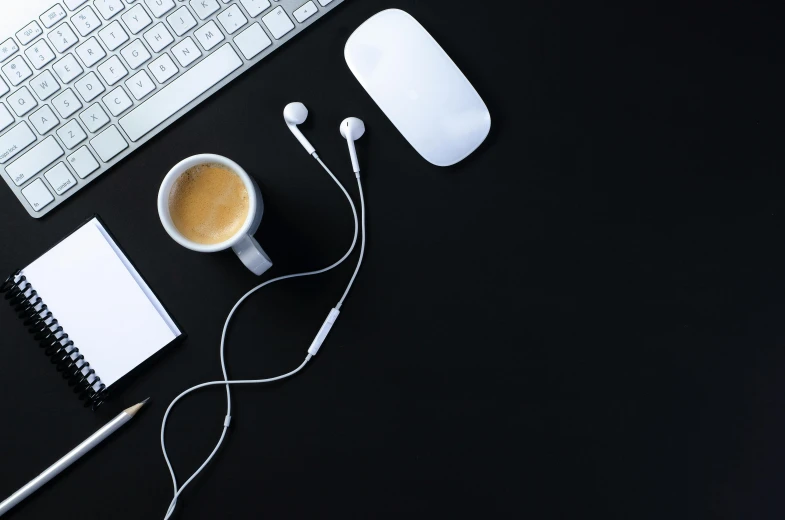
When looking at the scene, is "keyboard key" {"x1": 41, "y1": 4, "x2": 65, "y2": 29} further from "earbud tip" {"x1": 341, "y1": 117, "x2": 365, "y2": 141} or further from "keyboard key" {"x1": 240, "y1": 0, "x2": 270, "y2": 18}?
"earbud tip" {"x1": 341, "y1": 117, "x2": 365, "y2": 141}

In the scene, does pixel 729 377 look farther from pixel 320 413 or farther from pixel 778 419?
pixel 320 413

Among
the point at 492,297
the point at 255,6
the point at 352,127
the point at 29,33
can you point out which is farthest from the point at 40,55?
the point at 492,297

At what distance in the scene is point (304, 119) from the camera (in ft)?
2.00

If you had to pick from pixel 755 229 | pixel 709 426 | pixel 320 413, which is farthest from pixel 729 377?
pixel 320 413

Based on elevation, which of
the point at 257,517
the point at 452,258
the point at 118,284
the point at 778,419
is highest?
the point at 118,284

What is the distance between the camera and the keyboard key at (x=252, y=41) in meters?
0.59

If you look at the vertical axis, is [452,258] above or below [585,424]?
above

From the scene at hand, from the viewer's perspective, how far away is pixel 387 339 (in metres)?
0.61

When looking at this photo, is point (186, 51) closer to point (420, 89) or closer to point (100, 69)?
point (100, 69)

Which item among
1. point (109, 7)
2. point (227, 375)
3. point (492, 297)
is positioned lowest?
point (492, 297)

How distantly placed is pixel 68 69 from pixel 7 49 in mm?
74

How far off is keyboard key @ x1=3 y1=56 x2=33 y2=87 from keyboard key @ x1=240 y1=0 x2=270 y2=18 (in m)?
0.25

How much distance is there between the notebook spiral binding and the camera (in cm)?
59

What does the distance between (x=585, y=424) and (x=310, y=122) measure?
0.46m
